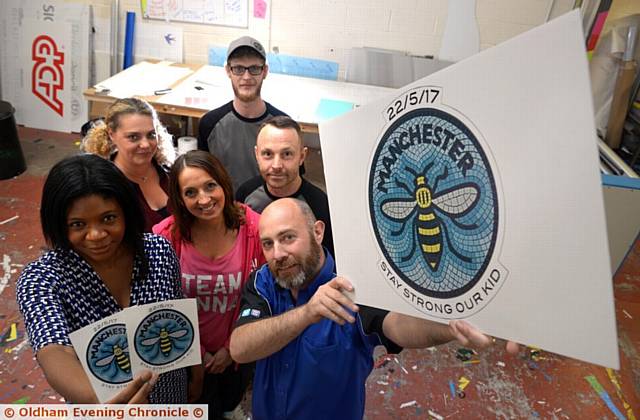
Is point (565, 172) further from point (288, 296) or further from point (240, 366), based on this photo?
point (240, 366)

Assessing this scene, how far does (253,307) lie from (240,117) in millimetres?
1325

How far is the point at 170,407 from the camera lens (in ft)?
4.08

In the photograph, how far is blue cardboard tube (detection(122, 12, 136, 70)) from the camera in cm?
402

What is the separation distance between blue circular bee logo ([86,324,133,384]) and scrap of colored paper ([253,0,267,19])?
3548 millimetres

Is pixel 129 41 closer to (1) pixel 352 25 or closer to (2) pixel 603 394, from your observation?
Answer: (1) pixel 352 25

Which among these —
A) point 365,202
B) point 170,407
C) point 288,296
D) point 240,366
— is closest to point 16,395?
point 240,366

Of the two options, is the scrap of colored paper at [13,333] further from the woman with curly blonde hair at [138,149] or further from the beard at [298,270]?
the beard at [298,270]

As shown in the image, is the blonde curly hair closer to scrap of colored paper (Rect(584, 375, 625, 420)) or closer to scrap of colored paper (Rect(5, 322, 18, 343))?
scrap of colored paper (Rect(5, 322, 18, 343))

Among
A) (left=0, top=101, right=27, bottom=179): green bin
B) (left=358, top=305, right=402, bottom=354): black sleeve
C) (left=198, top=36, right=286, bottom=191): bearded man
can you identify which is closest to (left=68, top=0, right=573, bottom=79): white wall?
(left=0, top=101, right=27, bottom=179): green bin

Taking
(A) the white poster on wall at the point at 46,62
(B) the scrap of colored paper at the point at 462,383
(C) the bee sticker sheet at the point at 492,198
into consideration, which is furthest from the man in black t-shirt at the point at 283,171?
(A) the white poster on wall at the point at 46,62

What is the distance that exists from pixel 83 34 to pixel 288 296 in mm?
4014

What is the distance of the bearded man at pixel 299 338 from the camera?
42.8 inches

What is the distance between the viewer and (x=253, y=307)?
117 cm

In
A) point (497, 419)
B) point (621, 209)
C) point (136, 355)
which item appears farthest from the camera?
point (621, 209)
